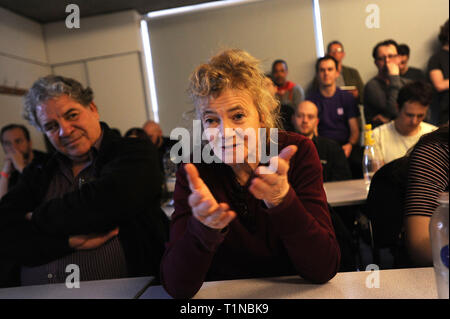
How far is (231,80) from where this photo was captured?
832mm

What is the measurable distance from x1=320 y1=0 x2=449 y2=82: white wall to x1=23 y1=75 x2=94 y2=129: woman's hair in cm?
83

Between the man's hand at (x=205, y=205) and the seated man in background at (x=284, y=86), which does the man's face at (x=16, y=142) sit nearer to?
the seated man in background at (x=284, y=86)

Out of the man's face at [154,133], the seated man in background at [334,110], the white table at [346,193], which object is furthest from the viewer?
the man's face at [154,133]

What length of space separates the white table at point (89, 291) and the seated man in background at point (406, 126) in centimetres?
170

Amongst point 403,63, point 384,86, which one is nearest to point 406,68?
point 403,63

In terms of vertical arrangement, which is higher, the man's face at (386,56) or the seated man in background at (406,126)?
the man's face at (386,56)

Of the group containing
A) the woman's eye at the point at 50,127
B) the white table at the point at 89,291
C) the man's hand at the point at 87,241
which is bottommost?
the white table at the point at 89,291

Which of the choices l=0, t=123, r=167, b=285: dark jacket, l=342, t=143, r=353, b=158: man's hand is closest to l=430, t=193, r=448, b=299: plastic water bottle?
l=0, t=123, r=167, b=285: dark jacket

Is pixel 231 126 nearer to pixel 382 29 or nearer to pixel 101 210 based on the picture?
pixel 101 210

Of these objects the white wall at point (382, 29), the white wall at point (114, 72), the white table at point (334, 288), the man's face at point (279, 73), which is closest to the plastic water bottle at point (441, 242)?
the white table at point (334, 288)

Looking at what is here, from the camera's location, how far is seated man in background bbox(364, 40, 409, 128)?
254 centimetres

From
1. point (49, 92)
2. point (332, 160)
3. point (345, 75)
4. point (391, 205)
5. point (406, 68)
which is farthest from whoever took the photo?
point (345, 75)

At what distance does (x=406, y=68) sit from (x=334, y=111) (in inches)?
25.1

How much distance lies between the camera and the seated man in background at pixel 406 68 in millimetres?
2645
